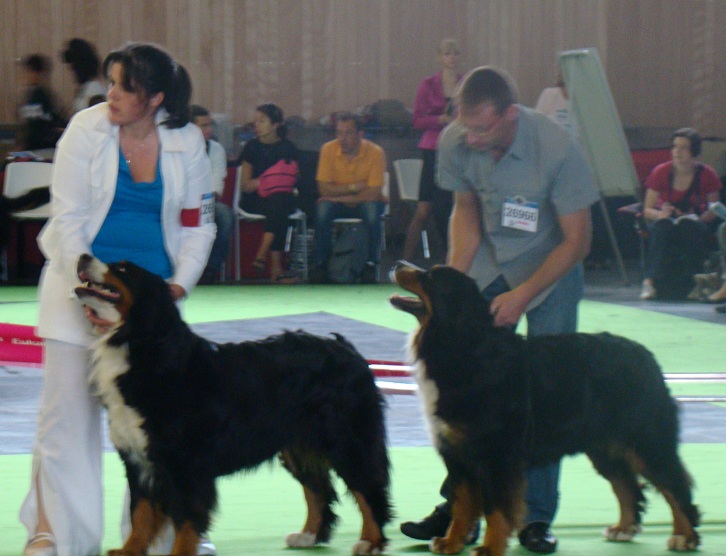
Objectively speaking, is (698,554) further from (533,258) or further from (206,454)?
(206,454)

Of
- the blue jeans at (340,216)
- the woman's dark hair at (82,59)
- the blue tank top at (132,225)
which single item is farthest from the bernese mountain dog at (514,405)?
the blue jeans at (340,216)

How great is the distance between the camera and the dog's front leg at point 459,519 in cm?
356

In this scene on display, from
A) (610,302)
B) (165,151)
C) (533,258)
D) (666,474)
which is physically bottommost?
(610,302)

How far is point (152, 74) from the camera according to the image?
3348 mm

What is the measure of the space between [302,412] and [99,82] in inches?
311

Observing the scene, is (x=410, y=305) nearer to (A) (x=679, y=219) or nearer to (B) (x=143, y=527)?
(B) (x=143, y=527)

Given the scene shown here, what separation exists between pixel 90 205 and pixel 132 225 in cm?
13

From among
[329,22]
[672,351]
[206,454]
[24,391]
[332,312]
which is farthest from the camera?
[329,22]

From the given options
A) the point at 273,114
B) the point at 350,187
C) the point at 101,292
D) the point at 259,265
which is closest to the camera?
the point at 101,292

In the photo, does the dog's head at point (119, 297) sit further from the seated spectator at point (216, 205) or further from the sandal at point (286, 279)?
the sandal at point (286, 279)

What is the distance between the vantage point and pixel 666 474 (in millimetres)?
3703

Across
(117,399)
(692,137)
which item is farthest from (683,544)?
(692,137)

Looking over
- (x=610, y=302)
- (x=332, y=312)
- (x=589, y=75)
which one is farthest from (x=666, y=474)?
(x=589, y=75)

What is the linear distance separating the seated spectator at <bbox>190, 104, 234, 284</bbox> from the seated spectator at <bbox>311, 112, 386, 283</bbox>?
869mm
